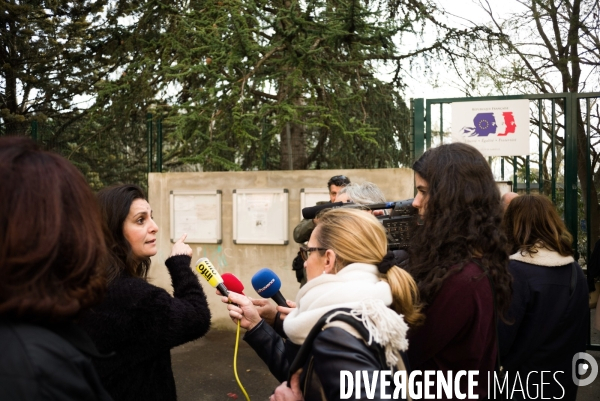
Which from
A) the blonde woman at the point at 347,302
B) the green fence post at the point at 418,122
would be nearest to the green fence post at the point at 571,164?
the green fence post at the point at 418,122

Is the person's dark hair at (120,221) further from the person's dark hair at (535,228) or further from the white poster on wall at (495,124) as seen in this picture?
the white poster on wall at (495,124)

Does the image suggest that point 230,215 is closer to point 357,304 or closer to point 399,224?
point 399,224

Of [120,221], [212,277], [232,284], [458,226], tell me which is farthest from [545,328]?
[120,221]

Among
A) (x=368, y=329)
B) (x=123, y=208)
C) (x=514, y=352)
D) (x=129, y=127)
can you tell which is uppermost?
(x=129, y=127)

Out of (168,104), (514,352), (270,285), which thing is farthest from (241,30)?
(514,352)

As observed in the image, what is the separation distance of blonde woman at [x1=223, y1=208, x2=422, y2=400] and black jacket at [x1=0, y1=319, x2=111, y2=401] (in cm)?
65

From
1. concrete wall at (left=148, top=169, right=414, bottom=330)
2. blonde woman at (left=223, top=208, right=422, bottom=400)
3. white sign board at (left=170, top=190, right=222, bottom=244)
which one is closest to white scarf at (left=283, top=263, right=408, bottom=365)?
blonde woman at (left=223, top=208, right=422, bottom=400)

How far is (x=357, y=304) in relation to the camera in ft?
5.29

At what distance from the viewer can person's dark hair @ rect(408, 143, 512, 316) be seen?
6.42 feet

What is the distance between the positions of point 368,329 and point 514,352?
161 centimetres

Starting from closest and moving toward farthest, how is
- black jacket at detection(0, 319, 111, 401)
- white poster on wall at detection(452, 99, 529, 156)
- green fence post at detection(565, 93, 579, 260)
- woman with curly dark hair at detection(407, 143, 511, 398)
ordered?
black jacket at detection(0, 319, 111, 401)
woman with curly dark hair at detection(407, 143, 511, 398)
white poster on wall at detection(452, 99, 529, 156)
green fence post at detection(565, 93, 579, 260)

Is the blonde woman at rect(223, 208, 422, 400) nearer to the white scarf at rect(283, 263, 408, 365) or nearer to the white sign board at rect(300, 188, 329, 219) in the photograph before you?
the white scarf at rect(283, 263, 408, 365)

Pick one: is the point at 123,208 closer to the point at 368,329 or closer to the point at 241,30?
the point at 368,329

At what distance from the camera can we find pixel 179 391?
498 centimetres
